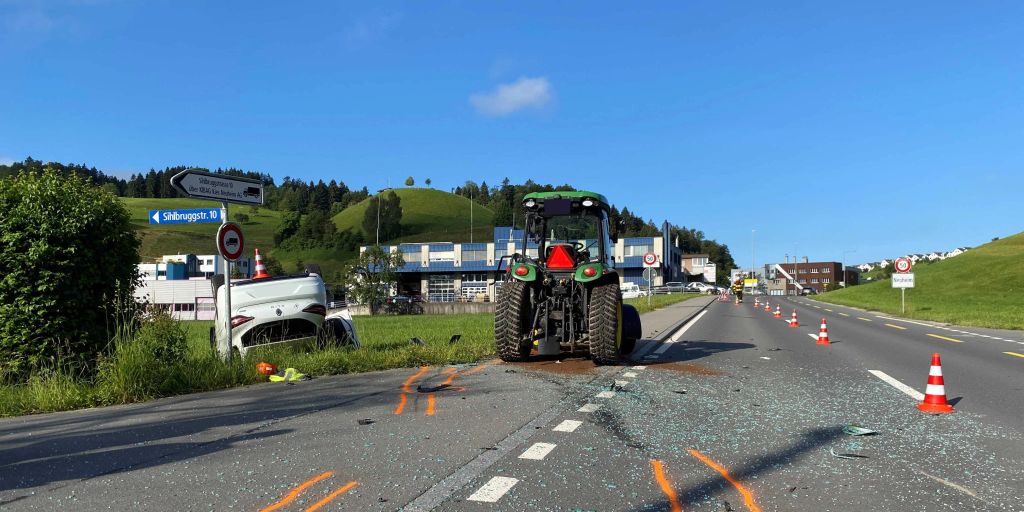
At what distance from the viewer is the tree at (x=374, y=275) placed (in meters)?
60.1

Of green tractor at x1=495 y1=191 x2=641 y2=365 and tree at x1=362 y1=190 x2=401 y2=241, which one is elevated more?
tree at x1=362 y1=190 x2=401 y2=241

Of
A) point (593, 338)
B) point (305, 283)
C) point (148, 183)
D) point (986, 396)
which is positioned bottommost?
point (986, 396)

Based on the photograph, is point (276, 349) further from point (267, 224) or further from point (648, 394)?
point (267, 224)

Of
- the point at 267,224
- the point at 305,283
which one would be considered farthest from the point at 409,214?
the point at 305,283

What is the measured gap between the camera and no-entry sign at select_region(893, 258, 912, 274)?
108 feet

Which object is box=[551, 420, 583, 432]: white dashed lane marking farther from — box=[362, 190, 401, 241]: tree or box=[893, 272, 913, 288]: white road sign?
box=[362, 190, 401, 241]: tree

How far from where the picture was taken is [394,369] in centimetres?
980

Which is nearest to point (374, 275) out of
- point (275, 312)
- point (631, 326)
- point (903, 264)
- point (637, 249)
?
point (637, 249)

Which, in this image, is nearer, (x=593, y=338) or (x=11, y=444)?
(x=11, y=444)

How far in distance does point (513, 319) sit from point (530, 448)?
4.73m

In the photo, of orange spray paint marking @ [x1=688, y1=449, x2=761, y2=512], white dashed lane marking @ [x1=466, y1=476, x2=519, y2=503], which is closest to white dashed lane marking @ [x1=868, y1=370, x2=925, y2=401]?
orange spray paint marking @ [x1=688, y1=449, x2=761, y2=512]

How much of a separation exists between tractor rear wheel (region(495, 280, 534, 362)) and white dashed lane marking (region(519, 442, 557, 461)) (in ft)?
15.0

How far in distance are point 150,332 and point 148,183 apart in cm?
21070

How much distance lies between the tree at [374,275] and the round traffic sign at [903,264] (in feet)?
140
